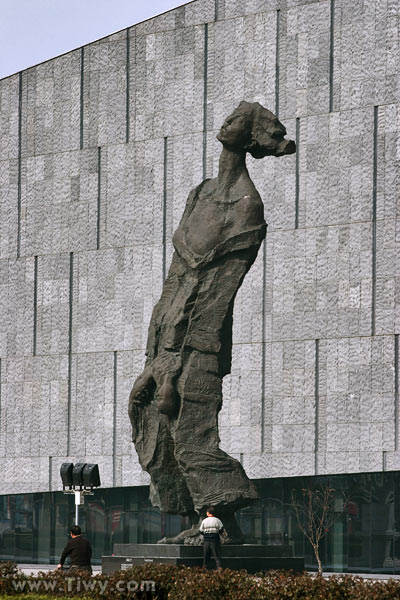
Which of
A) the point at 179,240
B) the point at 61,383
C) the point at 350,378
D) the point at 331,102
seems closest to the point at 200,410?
the point at 179,240

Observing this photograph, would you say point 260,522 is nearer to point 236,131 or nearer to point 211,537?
point 211,537

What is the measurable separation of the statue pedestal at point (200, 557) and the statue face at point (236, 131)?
19.5 ft

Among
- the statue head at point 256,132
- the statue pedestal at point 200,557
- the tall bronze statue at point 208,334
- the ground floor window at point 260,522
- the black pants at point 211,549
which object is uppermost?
the statue head at point 256,132

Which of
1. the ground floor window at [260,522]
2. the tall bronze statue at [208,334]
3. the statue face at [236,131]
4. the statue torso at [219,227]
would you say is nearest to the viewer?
the tall bronze statue at [208,334]

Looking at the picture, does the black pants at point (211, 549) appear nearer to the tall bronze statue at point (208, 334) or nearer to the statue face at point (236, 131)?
the tall bronze statue at point (208, 334)

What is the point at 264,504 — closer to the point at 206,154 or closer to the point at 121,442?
the point at 121,442

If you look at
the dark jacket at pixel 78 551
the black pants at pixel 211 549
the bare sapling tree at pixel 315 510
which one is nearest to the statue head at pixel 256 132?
the black pants at pixel 211 549

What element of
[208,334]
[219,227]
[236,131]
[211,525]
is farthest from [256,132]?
[211,525]

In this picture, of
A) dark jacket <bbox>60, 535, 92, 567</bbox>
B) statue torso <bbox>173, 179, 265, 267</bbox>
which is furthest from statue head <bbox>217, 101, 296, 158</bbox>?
dark jacket <bbox>60, 535, 92, 567</bbox>

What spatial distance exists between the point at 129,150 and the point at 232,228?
63.9ft

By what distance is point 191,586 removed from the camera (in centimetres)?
1416

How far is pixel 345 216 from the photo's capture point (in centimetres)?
3303

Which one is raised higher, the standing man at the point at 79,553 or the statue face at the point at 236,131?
the statue face at the point at 236,131

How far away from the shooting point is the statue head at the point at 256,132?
707 inches
